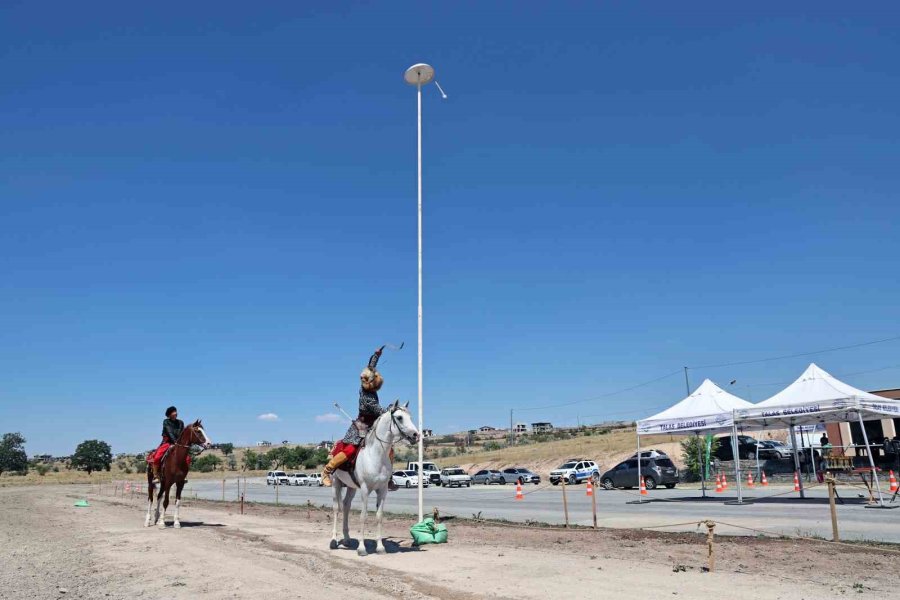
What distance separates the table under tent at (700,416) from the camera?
24.9m

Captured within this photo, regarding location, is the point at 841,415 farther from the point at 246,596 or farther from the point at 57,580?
the point at 57,580

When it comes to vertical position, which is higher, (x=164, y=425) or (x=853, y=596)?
(x=164, y=425)

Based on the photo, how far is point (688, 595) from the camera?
8109 millimetres

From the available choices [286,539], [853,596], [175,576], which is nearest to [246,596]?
[175,576]

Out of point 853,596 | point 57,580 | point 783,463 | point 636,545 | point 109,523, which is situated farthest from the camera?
point 783,463

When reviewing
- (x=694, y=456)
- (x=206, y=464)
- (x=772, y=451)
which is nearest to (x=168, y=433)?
(x=694, y=456)

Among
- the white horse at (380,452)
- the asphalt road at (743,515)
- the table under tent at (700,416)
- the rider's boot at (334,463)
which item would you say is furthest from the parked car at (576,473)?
the white horse at (380,452)

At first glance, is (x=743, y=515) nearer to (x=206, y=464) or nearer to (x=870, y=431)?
(x=870, y=431)

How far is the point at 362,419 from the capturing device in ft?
41.0

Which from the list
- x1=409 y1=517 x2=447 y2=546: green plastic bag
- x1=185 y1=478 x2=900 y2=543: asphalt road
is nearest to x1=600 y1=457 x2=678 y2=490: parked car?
x1=185 y1=478 x2=900 y2=543: asphalt road

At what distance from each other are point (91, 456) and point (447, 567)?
368 ft

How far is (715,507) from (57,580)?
20.3 meters

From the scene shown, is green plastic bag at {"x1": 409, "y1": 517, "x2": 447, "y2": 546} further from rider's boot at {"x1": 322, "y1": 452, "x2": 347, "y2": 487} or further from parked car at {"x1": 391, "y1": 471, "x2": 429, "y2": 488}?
parked car at {"x1": 391, "y1": 471, "x2": 429, "y2": 488}

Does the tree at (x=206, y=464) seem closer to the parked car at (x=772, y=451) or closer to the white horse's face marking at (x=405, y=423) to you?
the parked car at (x=772, y=451)
